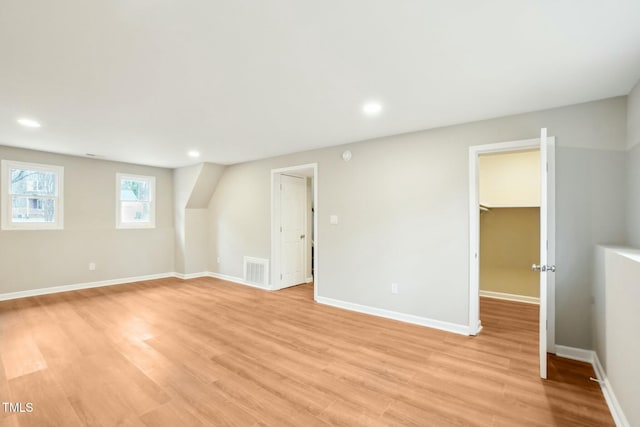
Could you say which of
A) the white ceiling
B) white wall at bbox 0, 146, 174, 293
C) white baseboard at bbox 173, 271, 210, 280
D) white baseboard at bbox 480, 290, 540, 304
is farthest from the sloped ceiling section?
white baseboard at bbox 480, 290, 540, 304

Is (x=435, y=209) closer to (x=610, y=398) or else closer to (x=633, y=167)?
(x=633, y=167)

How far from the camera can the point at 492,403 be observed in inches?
82.6

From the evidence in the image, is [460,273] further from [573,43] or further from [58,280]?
[58,280]

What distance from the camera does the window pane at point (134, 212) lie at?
20.1 feet

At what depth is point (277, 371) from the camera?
2.54m

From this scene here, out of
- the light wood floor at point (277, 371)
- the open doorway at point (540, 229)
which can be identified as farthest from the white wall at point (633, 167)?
the light wood floor at point (277, 371)

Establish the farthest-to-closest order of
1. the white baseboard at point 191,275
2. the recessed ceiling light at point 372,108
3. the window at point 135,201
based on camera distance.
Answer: the white baseboard at point 191,275
the window at point 135,201
the recessed ceiling light at point 372,108

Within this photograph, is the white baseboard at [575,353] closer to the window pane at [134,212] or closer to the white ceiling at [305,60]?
the white ceiling at [305,60]

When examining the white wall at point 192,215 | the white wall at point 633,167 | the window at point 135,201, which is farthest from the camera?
the white wall at point 192,215

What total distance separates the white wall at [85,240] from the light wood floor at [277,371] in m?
1.15

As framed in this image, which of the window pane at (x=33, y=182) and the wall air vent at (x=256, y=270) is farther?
the wall air vent at (x=256, y=270)

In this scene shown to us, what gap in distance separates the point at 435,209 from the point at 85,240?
6207 millimetres

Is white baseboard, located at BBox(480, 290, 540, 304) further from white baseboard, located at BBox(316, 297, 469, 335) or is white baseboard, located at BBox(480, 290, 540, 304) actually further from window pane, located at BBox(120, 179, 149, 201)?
window pane, located at BBox(120, 179, 149, 201)

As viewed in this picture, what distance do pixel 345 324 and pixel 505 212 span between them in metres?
3.32
